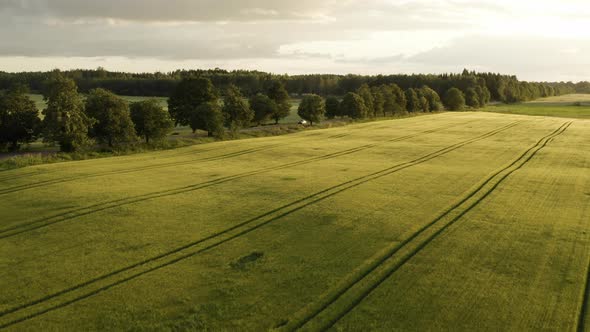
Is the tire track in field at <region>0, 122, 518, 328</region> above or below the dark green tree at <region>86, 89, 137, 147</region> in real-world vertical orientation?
below

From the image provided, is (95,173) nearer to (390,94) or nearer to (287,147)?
(287,147)

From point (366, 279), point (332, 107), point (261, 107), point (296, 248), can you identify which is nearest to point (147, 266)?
point (296, 248)

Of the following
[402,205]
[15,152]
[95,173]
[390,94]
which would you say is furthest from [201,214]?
[390,94]

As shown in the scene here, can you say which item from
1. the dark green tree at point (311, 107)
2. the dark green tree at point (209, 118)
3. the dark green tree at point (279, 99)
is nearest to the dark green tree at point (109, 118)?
the dark green tree at point (209, 118)

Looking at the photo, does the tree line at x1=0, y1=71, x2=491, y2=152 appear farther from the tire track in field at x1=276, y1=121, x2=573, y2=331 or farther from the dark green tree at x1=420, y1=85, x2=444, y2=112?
the dark green tree at x1=420, y1=85, x2=444, y2=112

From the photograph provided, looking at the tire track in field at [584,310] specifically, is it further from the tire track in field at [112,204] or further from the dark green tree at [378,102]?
the dark green tree at [378,102]

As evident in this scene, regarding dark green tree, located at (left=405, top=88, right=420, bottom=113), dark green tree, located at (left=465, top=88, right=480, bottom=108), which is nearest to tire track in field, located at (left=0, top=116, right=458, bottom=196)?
dark green tree, located at (left=405, top=88, right=420, bottom=113)

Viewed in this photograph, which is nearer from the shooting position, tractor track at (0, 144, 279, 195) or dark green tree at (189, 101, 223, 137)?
tractor track at (0, 144, 279, 195)
